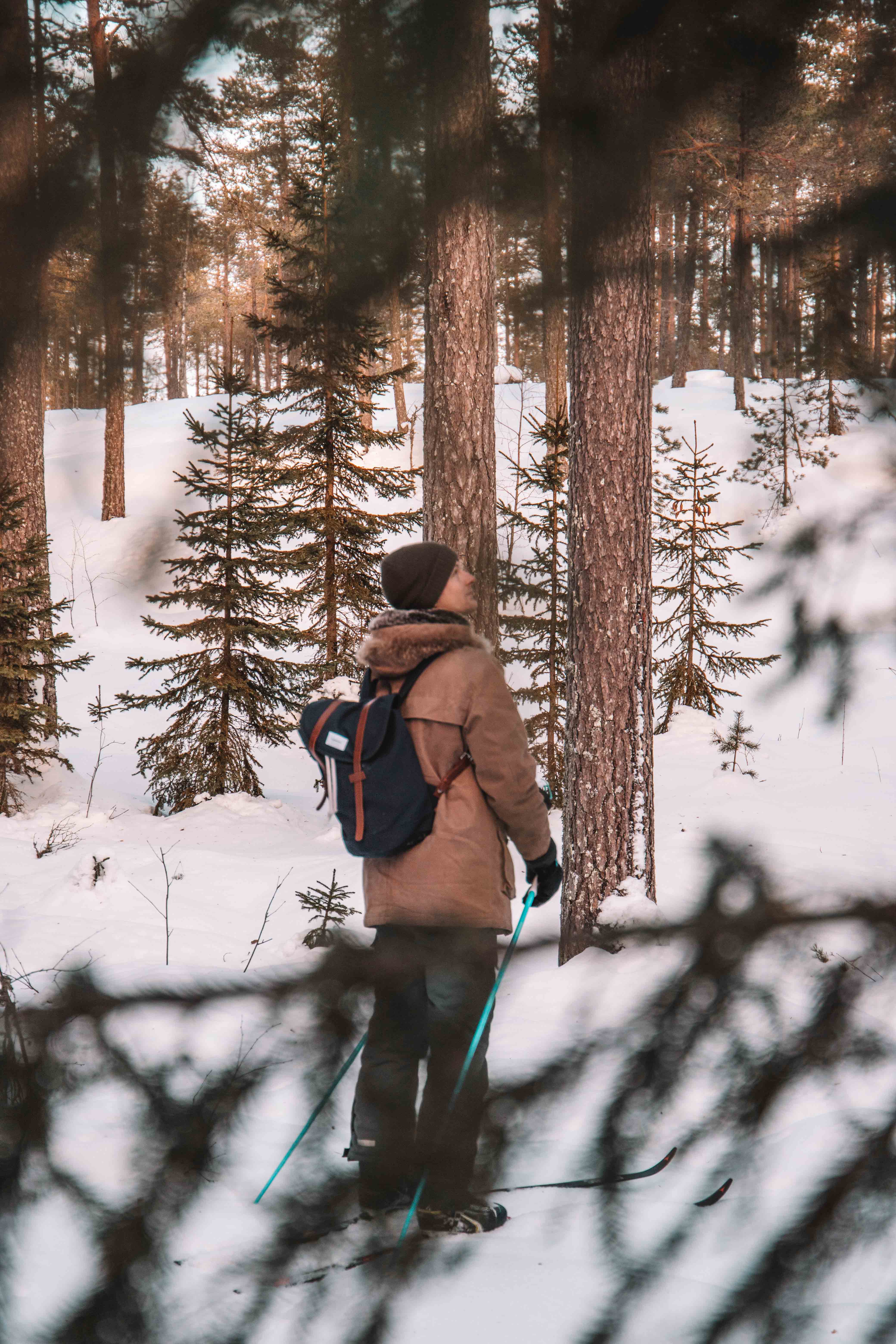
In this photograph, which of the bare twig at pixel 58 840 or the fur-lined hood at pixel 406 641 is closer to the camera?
the fur-lined hood at pixel 406 641

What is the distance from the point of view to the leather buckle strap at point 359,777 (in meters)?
2.55

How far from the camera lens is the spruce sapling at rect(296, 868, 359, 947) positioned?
14.5 feet

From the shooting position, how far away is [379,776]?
2.54 metres

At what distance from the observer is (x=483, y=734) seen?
2.56 m

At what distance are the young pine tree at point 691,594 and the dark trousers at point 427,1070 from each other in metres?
7.17

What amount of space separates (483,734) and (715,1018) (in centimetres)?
161

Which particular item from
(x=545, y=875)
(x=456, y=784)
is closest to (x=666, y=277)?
(x=456, y=784)

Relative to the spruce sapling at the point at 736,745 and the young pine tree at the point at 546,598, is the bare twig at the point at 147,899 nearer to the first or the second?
the young pine tree at the point at 546,598

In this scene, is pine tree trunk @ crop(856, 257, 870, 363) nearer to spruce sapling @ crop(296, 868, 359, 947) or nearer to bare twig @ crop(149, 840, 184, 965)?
spruce sapling @ crop(296, 868, 359, 947)

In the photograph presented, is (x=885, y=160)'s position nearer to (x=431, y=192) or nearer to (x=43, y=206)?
(x=431, y=192)

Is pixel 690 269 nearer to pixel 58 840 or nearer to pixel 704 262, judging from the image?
pixel 704 262

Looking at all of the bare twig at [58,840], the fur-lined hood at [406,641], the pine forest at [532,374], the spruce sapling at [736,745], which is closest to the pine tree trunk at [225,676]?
the bare twig at [58,840]

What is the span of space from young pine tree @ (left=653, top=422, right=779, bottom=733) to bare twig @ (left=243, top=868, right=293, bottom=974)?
472cm

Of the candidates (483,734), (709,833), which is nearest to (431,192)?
(709,833)
